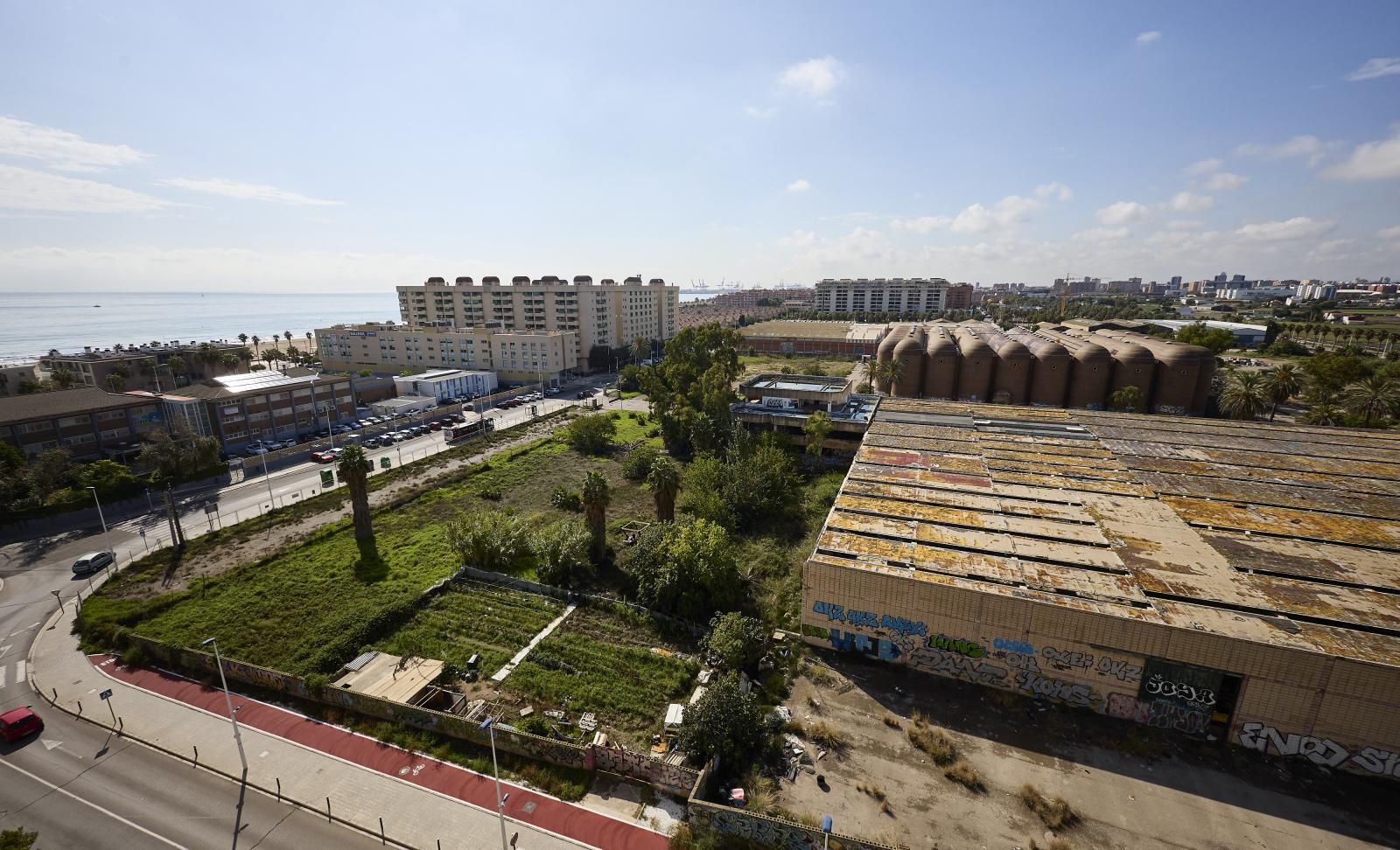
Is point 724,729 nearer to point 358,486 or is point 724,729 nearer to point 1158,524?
point 1158,524

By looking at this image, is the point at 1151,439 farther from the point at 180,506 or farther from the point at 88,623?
the point at 180,506

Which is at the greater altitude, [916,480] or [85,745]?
[916,480]

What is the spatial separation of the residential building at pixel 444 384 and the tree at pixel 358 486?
50278mm

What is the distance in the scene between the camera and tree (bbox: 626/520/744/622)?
33.3 m

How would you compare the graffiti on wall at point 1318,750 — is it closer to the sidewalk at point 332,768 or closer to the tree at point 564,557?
the sidewalk at point 332,768

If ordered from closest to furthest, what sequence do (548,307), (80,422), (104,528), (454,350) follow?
1. (104,528)
2. (80,422)
3. (454,350)
4. (548,307)

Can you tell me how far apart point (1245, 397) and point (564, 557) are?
74.1 meters

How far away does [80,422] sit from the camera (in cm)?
5722

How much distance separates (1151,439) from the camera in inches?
1957

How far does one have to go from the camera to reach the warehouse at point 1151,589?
74.5ft

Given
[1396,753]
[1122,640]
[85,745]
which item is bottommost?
[85,745]

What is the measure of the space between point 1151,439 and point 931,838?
45.7 metres

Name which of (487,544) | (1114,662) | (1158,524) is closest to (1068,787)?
(1114,662)

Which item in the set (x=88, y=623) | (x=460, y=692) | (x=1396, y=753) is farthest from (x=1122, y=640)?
(x=88, y=623)
